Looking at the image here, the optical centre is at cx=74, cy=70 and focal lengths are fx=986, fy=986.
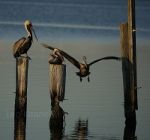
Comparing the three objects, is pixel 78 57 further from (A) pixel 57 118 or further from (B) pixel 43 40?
(A) pixel 57 118

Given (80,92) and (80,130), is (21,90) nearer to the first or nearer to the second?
(80,130)

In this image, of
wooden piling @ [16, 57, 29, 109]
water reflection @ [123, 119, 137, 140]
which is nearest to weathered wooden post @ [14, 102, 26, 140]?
wooden piling @ [16, 57, 29, 109]

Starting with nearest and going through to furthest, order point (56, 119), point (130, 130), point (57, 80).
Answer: point (57, 80)
point (56, 119)
point (130, 130)

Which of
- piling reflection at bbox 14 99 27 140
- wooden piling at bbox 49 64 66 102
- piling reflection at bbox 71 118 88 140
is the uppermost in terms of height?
wooden piling at bbox 49 64 66 102

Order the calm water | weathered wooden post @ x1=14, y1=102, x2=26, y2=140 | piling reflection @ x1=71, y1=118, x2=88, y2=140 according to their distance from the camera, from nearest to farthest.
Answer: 1. piling reflection @ x1=71, y1=118, x2=88, y2=140
2. weathered wooden post @ x1=14, y1=102, x2=26, y2=140
3. the calm water

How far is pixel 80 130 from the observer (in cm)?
1892

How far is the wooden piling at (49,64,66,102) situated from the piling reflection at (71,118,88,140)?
0.73m

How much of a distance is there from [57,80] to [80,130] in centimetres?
107

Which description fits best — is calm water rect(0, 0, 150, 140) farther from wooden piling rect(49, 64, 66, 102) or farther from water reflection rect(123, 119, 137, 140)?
wooden piling rect(49, 64, 66, 102)

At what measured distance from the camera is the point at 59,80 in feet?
61.6

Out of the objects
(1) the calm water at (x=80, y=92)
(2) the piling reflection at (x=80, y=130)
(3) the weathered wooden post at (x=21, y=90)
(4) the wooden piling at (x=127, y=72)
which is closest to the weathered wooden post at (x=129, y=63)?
(4) the wooden piling at (x=127, y=72)

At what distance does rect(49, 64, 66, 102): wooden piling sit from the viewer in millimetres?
18797

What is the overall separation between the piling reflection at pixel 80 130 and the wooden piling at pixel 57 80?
73 cm

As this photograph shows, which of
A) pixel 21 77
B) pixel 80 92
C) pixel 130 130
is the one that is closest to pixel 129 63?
pixel 130 130
